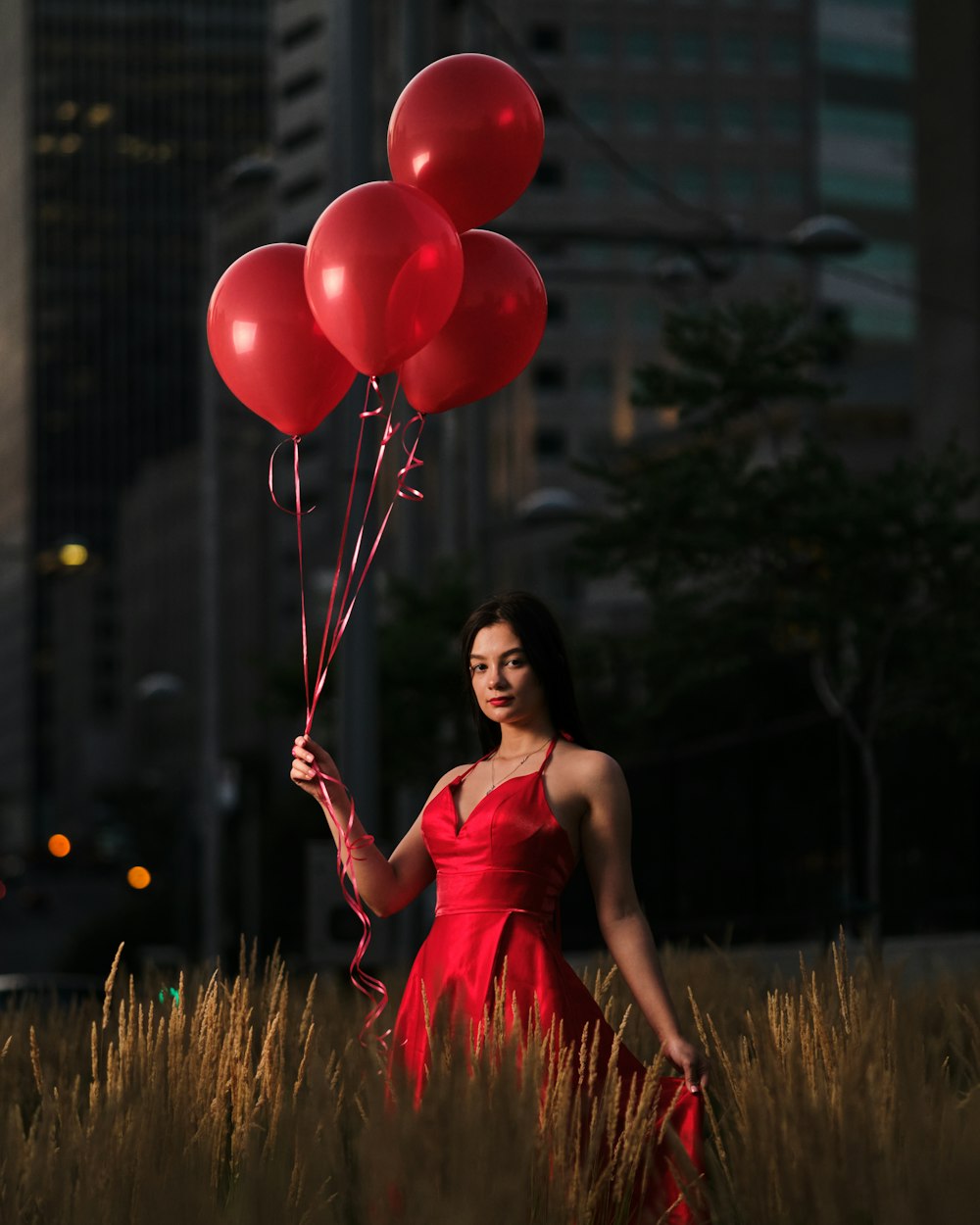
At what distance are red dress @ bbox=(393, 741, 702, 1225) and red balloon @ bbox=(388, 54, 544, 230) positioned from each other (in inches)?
84.2

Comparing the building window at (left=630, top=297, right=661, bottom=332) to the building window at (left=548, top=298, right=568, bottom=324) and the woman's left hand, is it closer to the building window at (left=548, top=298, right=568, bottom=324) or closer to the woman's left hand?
the building window at (left=548, top=298, right=568, bottom=324)

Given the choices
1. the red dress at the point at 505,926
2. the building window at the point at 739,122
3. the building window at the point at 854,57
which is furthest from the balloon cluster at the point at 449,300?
the building window at the point at 739,122

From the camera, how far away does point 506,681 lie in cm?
478

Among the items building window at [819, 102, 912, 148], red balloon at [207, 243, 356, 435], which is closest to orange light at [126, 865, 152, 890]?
red balloon at [207, 243, 356, 435]

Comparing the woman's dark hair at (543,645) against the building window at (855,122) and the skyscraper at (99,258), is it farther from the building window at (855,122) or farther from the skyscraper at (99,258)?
the skyscraper at (99,258)

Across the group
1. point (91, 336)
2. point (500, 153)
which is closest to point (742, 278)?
point (91, 336)

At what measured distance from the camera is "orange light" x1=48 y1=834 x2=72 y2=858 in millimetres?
95875

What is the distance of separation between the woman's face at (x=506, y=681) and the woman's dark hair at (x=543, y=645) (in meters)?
0.02

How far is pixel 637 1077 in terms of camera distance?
4336mm

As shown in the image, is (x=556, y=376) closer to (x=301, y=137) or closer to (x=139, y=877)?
(x=301, y=137)

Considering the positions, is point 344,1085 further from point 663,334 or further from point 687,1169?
point 663,334

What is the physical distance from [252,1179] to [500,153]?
3433 mm

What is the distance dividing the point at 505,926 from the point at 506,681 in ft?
1.89

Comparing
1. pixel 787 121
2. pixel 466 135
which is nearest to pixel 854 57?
pixel 787 121
